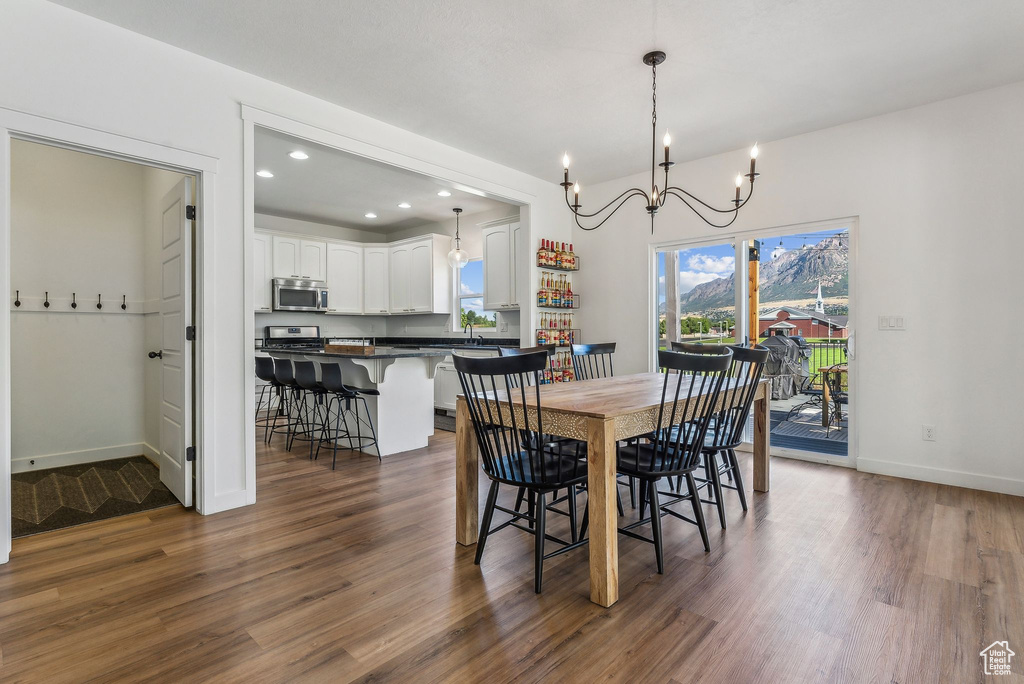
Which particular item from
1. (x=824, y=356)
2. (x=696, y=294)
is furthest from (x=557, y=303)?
(x=824, y=356)

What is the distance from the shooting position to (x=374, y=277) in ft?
24.1

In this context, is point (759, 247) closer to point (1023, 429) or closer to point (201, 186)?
point (1023, 429)

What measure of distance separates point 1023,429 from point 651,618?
3.15 m

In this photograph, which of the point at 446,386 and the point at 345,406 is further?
the point at 446,386

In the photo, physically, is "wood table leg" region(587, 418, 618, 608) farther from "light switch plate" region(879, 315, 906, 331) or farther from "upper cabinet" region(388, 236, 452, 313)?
"upper cabinet" region(388, 236, 452, 313)

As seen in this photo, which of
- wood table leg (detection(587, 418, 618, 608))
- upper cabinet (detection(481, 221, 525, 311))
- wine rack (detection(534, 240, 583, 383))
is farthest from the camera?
upper cabinet (detection(481, 221, 525, 311))

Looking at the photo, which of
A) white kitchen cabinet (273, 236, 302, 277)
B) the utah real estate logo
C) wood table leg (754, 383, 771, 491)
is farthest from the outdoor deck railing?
white kitchen cabinet (273, 236, 302, 277)

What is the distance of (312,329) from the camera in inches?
278

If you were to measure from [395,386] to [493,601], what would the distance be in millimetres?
2658

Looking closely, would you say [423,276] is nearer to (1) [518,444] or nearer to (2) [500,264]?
(2) [500,264]

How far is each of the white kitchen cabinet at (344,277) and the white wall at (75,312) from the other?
8.72 feet

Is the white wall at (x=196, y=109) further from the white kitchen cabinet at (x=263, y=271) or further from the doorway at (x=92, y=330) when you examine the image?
the white kitchen cabinet at (x=263, y=271)

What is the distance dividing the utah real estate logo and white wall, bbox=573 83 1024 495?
2.30 m

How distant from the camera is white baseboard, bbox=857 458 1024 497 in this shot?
130 inches
